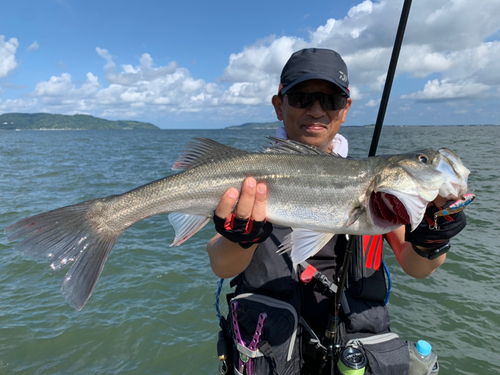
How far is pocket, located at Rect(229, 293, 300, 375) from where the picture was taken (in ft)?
9.75

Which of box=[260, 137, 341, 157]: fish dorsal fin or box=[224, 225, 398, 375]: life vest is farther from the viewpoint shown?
box=[260, 137, 341, 157]: fish dorsal fin

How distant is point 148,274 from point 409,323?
6458 millimetres

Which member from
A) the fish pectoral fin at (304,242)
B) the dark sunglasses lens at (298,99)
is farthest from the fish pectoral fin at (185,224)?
the dark sunglasses lens at (298,99)

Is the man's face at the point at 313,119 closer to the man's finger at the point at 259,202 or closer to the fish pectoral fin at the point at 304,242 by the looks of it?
the man's finger at the point at 259,202

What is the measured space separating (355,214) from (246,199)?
3.42 feet

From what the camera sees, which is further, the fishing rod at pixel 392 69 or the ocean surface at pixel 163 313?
the ocean surface at pixel 163 313

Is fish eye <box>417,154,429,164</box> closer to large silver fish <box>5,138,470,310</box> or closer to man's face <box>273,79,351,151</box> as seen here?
large silver fish <box>5,138,470,310</box>

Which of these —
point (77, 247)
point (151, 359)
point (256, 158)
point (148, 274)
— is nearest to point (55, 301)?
point (148, 274)

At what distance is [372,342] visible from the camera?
9.98ft

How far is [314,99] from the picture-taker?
3.61 meters

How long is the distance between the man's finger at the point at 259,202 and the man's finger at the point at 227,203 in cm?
20

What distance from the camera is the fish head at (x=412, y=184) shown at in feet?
8.56

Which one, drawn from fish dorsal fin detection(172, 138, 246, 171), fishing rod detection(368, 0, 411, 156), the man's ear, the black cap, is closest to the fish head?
fishing rod detection(368, 0, 411, 156)

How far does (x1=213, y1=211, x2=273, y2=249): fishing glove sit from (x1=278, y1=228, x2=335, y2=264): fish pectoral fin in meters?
0.30
